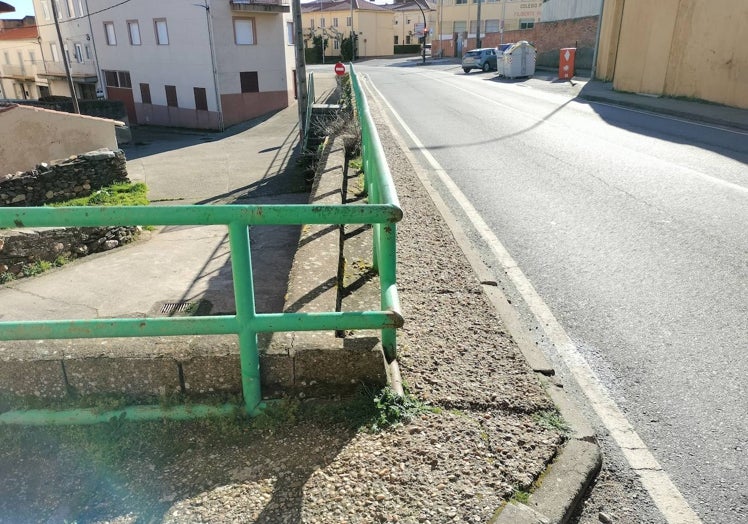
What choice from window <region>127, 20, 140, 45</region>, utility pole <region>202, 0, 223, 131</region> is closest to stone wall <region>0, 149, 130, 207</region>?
utility pole <region>202, 0, 223, 131</region>

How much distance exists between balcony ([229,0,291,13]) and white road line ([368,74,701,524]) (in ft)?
94.3

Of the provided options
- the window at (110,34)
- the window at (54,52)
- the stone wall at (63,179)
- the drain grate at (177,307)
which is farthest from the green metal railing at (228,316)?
the window at (54,52)

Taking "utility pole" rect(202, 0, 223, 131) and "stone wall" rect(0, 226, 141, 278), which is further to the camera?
"utility pole" rect(202, 0, 223, 131)

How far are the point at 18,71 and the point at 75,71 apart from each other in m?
18.0

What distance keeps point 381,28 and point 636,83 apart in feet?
191

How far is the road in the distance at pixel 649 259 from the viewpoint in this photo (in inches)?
122

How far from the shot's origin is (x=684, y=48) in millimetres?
17750

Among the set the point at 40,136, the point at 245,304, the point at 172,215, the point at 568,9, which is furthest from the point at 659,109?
the point at 568,9

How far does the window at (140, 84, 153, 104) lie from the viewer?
34.4m

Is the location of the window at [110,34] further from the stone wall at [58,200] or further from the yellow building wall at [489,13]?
the yellow building wall at [489,13]

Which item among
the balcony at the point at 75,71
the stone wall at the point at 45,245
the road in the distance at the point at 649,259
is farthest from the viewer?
the balcony at the point at 75,71

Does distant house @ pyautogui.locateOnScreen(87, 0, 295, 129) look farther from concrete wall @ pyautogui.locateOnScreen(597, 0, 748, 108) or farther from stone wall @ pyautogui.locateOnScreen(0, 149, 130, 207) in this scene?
concrete wall @ pyautogui.locateOnScreen(597, 0, 748, 108)

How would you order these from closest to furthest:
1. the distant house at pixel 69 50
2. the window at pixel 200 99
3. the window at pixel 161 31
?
the window at pixel 200 99, the window at pixel 161 31, the distant house at pixel 69 50

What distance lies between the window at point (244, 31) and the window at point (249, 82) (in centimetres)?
163
